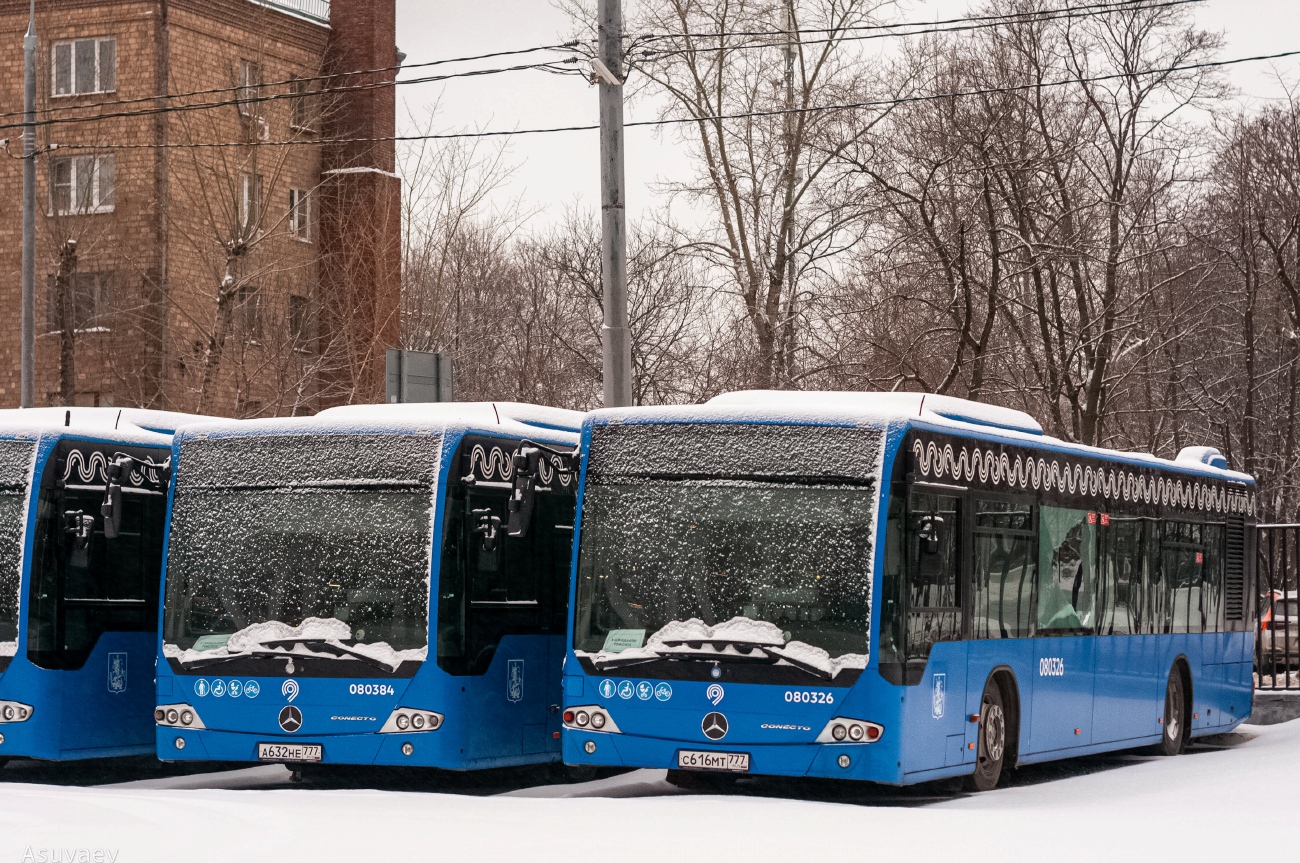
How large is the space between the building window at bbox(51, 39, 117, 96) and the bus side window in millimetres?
31679

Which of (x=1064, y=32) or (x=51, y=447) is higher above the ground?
(x=1064, y=32)

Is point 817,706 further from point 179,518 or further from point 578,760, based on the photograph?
point 179,518

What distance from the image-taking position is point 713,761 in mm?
12852

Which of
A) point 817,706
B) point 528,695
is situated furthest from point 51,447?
point 817,706

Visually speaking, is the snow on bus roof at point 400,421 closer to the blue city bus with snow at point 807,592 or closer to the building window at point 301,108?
the blue city bus with snow at point 807,592

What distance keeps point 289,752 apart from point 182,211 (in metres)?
28.5

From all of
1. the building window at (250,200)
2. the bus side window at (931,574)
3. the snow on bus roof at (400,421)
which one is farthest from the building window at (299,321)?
the bus side window at (931,574)

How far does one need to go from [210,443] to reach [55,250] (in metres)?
25.9

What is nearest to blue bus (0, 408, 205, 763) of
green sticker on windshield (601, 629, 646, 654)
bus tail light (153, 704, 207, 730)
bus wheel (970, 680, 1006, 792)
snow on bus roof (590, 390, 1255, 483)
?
bus tail light (153, 704, 207, 730)

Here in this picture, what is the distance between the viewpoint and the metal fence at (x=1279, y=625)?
21078mm

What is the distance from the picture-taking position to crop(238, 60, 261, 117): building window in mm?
39094

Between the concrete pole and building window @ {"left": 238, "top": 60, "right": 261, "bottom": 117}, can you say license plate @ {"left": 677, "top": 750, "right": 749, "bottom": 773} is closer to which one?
the concrete pole

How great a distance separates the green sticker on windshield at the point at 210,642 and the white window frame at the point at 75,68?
29.5m

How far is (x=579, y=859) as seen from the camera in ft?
29.9
